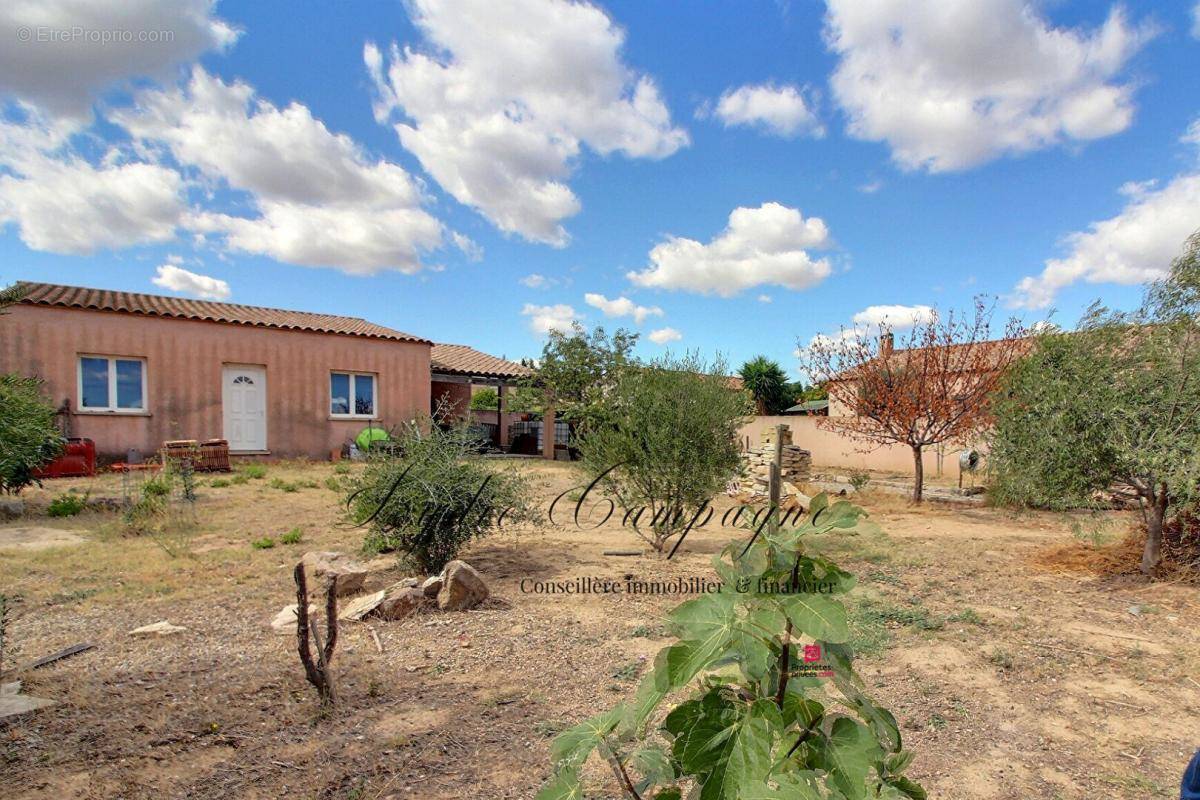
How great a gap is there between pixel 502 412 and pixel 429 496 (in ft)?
54.8

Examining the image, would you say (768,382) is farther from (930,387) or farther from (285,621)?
(285,621)

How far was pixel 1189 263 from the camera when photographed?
247 inches

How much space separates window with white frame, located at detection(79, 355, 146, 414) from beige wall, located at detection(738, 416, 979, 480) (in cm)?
1528

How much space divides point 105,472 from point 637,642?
13230 millimetres

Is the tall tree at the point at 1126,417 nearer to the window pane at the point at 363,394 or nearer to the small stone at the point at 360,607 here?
the small stone at the point at 360,607

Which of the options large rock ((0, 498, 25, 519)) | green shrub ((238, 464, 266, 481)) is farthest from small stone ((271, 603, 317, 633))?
green shrub ((238, 464, 266, 481))

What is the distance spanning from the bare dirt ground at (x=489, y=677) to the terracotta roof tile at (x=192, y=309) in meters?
9.00

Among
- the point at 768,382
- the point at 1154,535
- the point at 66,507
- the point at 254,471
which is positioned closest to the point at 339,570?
the point at 66,507

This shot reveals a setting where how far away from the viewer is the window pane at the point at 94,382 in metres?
13.2

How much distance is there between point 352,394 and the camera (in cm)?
1645

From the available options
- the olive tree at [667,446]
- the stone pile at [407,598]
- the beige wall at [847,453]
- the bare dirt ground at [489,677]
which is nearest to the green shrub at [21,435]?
the bare dirt ground at [489,677]

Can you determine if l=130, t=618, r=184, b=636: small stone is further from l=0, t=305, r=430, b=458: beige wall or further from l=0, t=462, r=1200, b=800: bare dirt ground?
l=0, t=305, r=430, b=458: beige wall

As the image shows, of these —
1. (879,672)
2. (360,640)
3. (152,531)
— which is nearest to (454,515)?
(360,640)

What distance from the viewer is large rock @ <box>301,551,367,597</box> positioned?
5.21 m
